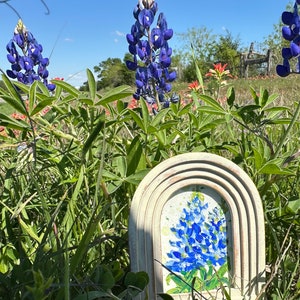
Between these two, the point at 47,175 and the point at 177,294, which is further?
the point at 47,175

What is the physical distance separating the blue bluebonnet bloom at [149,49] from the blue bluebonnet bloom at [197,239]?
32.1 inches

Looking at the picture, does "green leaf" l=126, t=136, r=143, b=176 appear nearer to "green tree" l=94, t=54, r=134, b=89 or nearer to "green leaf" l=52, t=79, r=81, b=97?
"green leaf" l=52, t=79, r=81, b=97

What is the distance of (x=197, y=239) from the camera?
0.87 meters

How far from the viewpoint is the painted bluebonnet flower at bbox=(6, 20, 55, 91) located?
6.38 ft

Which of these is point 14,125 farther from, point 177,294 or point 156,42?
point 156,42

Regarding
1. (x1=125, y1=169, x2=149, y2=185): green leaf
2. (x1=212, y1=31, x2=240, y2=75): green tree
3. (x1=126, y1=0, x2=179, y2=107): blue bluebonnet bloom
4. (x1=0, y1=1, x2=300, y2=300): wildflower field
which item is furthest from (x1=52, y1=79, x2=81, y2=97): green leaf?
(x1=212, y1=31, x2=240, y2=75): green tree

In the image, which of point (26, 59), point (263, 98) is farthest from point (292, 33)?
point (26, 59)

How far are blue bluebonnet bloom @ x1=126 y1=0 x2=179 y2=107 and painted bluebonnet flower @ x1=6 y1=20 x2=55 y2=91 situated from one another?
464 mm

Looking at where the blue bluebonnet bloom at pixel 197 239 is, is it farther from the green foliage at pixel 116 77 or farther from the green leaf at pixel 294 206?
the green foliage at pixel 116 77

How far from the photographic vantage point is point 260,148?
3.51 ft

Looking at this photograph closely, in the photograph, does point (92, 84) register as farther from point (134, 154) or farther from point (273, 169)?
point (273, 169)

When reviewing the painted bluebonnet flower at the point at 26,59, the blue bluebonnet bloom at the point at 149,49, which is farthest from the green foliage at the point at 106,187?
the painted bluebonnet flower at the point at 26,59

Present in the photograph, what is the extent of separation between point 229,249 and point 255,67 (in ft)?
72.5

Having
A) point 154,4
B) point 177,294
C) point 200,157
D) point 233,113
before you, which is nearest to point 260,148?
point 233,113
